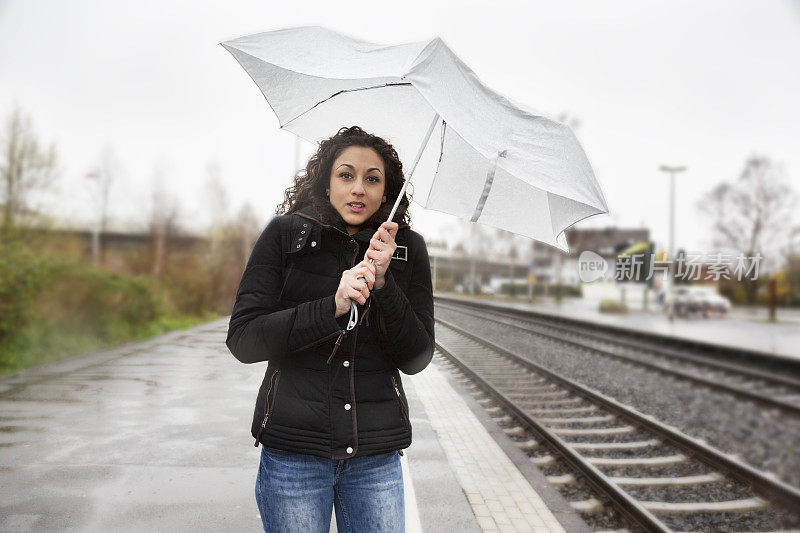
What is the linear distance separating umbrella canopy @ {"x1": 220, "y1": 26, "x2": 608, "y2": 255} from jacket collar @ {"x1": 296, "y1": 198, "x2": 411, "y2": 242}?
0.74 ft

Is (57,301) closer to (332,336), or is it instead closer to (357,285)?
(332,336)

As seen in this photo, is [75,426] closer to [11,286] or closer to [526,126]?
[526,126]

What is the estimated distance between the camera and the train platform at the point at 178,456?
3.03 m

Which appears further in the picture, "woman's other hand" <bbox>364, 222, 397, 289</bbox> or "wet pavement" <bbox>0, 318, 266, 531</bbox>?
"wet pavement" <bbox>0, 318, 266, 531</bbox>

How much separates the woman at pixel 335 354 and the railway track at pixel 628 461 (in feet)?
3.90

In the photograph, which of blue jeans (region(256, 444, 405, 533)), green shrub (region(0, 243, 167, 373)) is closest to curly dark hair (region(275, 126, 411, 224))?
blue jeans (region(256, 444, 405, 533))

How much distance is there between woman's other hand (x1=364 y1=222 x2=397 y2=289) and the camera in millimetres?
1504

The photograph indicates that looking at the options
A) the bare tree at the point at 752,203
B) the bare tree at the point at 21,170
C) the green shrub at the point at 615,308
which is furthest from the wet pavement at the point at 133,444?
the green shrub at the point at 615,308

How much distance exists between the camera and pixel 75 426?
357cm

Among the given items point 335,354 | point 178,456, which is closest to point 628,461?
point 178,456

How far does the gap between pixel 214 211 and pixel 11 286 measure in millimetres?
3884

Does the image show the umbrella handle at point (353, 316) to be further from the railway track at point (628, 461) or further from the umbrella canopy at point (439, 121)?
the railway track at point (628, 461)

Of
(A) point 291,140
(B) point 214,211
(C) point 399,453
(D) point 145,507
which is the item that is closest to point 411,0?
(A) point 291,140

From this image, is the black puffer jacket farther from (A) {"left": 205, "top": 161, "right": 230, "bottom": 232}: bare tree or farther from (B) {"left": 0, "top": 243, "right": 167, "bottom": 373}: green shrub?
(B) {"left": 0, "top": 243, "right": 167, "bottom": 373}: green shrub
